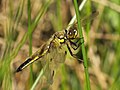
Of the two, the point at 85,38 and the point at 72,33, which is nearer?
the point at 72,33

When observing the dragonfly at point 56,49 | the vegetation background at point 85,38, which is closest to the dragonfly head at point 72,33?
the dragonfly at point 56,49

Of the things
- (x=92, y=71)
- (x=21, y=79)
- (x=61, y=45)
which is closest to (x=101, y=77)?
(x=92, y=71)

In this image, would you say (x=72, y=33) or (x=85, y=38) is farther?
(x=85, y=38)

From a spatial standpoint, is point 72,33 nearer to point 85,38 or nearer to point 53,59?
point 53,59

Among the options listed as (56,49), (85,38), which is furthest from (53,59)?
(85,38)

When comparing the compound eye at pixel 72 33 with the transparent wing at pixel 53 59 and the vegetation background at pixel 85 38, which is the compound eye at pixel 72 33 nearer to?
the transparent wing at pixel 53 59

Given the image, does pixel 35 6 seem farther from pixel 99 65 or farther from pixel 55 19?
pixel 99 65

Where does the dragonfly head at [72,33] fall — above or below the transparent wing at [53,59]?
above

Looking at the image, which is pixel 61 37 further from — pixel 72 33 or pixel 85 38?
pixel 85 38

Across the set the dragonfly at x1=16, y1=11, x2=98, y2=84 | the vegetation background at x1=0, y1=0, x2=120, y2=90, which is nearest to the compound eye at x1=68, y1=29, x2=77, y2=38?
the dragonfly at x1=16, y1=11, x2=98, y2=84

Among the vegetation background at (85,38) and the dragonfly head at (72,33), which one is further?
the vegetation background at (85,38)

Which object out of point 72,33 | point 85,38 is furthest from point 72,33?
point 85,38
